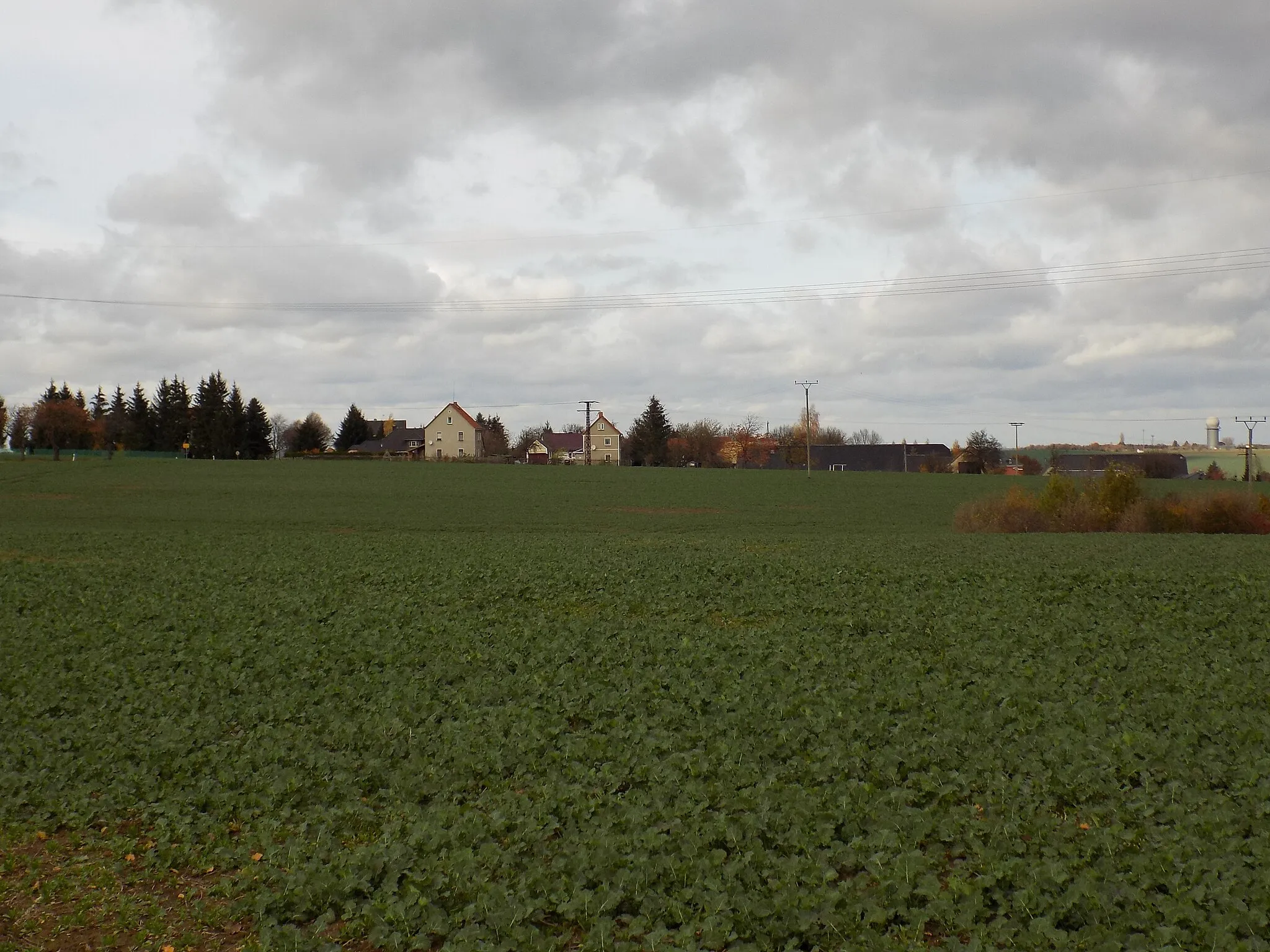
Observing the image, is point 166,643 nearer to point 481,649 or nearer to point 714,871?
point 481,649

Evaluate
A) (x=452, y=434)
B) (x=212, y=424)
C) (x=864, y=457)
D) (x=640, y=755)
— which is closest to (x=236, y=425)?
(x=212, y=424)

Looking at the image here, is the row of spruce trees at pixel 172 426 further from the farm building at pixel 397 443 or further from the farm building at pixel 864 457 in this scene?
the farm building at pixel 864 457

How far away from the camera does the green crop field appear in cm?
596

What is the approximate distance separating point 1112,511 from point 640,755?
33.5 m

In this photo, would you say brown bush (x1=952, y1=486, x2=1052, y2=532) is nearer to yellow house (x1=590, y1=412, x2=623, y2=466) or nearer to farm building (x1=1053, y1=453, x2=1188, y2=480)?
farm building (x1=1053, y1=453, x2=1188, y2=480)

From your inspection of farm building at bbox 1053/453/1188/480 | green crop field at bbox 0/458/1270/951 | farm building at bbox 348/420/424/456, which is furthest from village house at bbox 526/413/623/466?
green crop field at bbox 0/458/1270/951

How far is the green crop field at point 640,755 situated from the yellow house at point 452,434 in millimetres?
125375

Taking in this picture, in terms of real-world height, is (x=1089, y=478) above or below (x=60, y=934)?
above

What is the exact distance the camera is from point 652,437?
412 ft

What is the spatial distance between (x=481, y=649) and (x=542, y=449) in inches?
5975

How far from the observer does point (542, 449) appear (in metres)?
164

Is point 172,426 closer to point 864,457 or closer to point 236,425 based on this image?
point 236,425

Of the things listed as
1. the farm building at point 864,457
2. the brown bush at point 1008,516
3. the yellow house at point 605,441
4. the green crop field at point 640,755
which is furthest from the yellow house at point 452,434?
the green crop field at point 640,755

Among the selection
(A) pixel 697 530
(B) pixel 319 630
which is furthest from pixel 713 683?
(A) pixel 697 530
